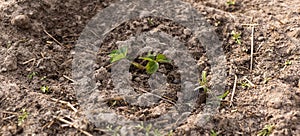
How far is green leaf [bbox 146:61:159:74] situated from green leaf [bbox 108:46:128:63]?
163mm

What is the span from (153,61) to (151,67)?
0.13 feet

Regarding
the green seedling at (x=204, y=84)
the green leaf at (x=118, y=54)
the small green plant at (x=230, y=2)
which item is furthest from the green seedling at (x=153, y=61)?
the small green plant at (x=230, y=2)

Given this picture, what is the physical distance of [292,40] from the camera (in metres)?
2.76

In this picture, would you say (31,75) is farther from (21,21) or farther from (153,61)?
(153,61)

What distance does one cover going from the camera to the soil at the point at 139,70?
2316 mm

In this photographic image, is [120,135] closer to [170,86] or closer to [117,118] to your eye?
[117,118]

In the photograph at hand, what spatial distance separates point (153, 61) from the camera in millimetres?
2611

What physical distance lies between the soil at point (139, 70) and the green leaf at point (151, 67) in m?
0.05

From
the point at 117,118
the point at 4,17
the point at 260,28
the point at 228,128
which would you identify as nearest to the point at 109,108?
the point at 117,118

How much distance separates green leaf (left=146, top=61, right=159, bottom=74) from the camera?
259cm

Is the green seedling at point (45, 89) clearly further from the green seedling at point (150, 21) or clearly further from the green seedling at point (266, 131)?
the green seedling at point (266, 131)

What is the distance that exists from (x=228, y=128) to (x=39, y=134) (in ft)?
3.42

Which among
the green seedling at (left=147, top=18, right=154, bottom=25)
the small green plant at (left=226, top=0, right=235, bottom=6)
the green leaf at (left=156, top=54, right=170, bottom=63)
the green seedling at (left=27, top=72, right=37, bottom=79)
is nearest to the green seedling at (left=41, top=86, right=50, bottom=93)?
the green seedling at (left=27, top=72, right=37, bottom=79)

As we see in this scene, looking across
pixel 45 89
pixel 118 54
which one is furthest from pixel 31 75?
pixel 118 54
